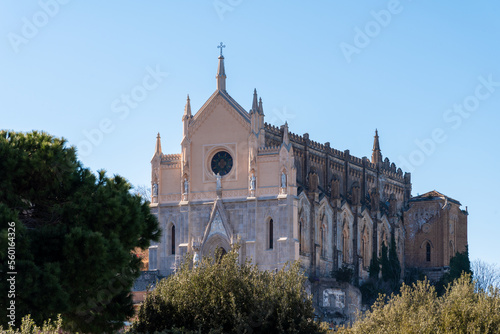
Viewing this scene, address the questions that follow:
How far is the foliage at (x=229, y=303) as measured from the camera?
40.0m

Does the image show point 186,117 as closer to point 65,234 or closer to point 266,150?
point 266,150

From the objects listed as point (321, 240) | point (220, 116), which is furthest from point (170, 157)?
point (321, 240)

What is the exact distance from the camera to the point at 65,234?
39969 millimetres

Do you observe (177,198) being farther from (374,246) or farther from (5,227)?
(5,227)

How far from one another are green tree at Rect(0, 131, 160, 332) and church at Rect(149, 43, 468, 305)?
2965 cm

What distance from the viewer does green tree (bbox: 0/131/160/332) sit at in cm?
3859

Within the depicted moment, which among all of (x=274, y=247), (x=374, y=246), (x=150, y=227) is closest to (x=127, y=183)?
(x=150, y=227)

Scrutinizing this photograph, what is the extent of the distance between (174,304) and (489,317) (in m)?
12.5

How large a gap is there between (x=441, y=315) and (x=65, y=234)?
1530 centimetres

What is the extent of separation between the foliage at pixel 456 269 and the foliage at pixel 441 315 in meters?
47.3

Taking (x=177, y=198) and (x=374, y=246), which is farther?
(x=374, y=246)

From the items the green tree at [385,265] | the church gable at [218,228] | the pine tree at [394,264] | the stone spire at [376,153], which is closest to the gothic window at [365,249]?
the green tree at [385,265]

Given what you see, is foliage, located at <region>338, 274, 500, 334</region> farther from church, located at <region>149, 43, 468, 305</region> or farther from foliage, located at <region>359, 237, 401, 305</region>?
foliage, located at <region>359, 237, 401, 305</region>

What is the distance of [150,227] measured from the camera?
45.9m
